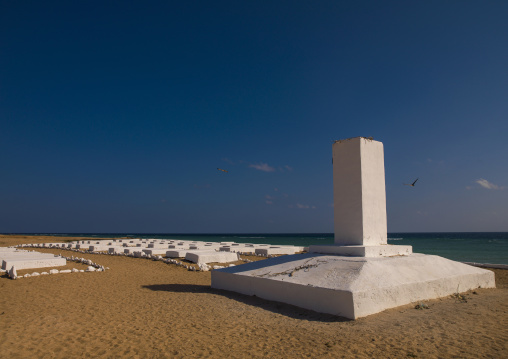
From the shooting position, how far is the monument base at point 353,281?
5484mm

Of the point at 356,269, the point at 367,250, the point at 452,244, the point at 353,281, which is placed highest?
the point at 367,250

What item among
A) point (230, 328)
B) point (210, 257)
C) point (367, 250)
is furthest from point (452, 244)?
point (230, 328)

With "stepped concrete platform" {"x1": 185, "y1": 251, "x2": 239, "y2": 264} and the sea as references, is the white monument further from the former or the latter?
the sea

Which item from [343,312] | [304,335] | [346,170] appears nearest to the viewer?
[304,335]

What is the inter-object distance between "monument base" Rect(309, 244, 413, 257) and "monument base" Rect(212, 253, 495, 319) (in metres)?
0.27

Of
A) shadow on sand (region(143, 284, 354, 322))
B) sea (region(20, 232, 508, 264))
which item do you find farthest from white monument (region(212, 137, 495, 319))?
sea (region(20, 232, 508, 264))

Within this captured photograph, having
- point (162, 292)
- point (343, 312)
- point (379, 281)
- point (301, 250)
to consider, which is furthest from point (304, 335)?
point (301, 250)

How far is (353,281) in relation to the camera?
5.62 metres

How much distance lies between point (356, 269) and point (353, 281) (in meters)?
0.46

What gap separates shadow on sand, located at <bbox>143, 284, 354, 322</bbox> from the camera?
221 inches

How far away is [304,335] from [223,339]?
1162 millimetres

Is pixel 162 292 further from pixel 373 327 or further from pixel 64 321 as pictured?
pixel 373 327

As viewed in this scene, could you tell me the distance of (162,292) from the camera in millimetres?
8406

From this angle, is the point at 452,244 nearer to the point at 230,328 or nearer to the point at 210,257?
the point at 210,257
